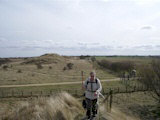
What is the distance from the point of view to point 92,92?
6.44 metres

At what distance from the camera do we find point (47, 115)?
5664 mm

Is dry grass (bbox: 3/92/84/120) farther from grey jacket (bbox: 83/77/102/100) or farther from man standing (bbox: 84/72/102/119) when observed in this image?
grey jacket (bbox: 83/77/102/100)

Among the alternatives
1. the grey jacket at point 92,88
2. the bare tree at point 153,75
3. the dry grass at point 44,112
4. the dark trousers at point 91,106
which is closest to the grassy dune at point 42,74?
the bare tree at point 153,75

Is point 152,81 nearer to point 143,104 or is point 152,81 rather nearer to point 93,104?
point 143,104

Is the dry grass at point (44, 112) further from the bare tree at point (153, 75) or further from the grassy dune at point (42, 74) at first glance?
the grassy dune at point (42, 74)

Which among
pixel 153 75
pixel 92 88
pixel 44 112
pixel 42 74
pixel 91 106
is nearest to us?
pixel 44 112

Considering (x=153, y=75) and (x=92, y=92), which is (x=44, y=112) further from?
(x=153, y=75)

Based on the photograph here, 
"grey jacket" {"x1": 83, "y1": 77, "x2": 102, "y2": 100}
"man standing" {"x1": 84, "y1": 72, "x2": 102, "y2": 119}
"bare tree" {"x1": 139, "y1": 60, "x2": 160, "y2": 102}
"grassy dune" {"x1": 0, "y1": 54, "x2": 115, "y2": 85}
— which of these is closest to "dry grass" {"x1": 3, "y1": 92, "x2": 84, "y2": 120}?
"man standing" {"x1": 84, "y1": 72, "x2": 102, "y2": 119}

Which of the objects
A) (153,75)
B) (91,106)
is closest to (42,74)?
(153,75)

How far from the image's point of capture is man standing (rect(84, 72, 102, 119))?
6.34m

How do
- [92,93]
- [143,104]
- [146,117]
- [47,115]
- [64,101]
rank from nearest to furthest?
[47,115] < [92,93] < [64,101] < [146,117] < [143,104]

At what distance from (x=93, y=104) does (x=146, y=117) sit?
10188 mm

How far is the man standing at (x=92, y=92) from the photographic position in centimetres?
634

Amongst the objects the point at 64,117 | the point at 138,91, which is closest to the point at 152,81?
the point at 138,91
